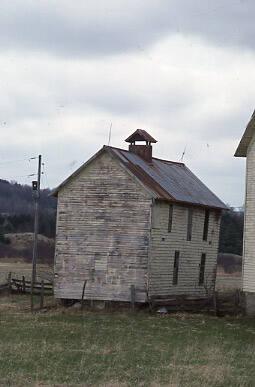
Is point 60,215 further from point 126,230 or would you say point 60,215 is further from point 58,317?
point 58,317

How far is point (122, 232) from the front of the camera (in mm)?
36375

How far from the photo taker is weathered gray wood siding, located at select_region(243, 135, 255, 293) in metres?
31.2

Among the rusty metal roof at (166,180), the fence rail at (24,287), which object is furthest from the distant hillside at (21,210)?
the rusty metal roof at (166,180)

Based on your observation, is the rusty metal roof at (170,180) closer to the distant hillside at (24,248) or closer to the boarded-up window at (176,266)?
the boarded-up window at (176,266)

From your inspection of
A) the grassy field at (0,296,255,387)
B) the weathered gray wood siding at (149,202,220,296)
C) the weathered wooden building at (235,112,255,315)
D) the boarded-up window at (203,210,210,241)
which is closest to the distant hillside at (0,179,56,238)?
the weathered gray wood siding at (149,202,220,296)

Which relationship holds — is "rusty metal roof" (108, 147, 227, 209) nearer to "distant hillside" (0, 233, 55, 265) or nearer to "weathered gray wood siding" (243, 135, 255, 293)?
"weathered gray wood siding" (243, 135, 255, 293)

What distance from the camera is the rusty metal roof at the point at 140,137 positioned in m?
41.1

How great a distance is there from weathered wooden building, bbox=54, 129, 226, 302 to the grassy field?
2.63 metres

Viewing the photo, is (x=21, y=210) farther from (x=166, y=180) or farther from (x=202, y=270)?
(x=166, y=180)

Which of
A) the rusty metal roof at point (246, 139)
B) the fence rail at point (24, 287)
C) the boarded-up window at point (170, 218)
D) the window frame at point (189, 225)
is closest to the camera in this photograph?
the rusty metal roof at point (246, 139)

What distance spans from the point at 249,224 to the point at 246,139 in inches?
144

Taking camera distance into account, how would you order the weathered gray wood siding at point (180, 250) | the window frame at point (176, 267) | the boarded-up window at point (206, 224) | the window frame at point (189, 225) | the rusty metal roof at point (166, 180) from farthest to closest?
the boarded-up window at point (206, 224) → the window frame at point (189, 225) → the window frame at point (176, 267) → the rusty metal roof at point (166, 180) → the weathered gray wood siding at point (180, 250)

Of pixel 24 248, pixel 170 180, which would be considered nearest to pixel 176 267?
pixel 170 180

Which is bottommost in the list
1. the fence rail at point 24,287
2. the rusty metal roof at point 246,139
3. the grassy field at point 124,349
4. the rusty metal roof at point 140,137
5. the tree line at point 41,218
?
the fence rail at point 24,287
